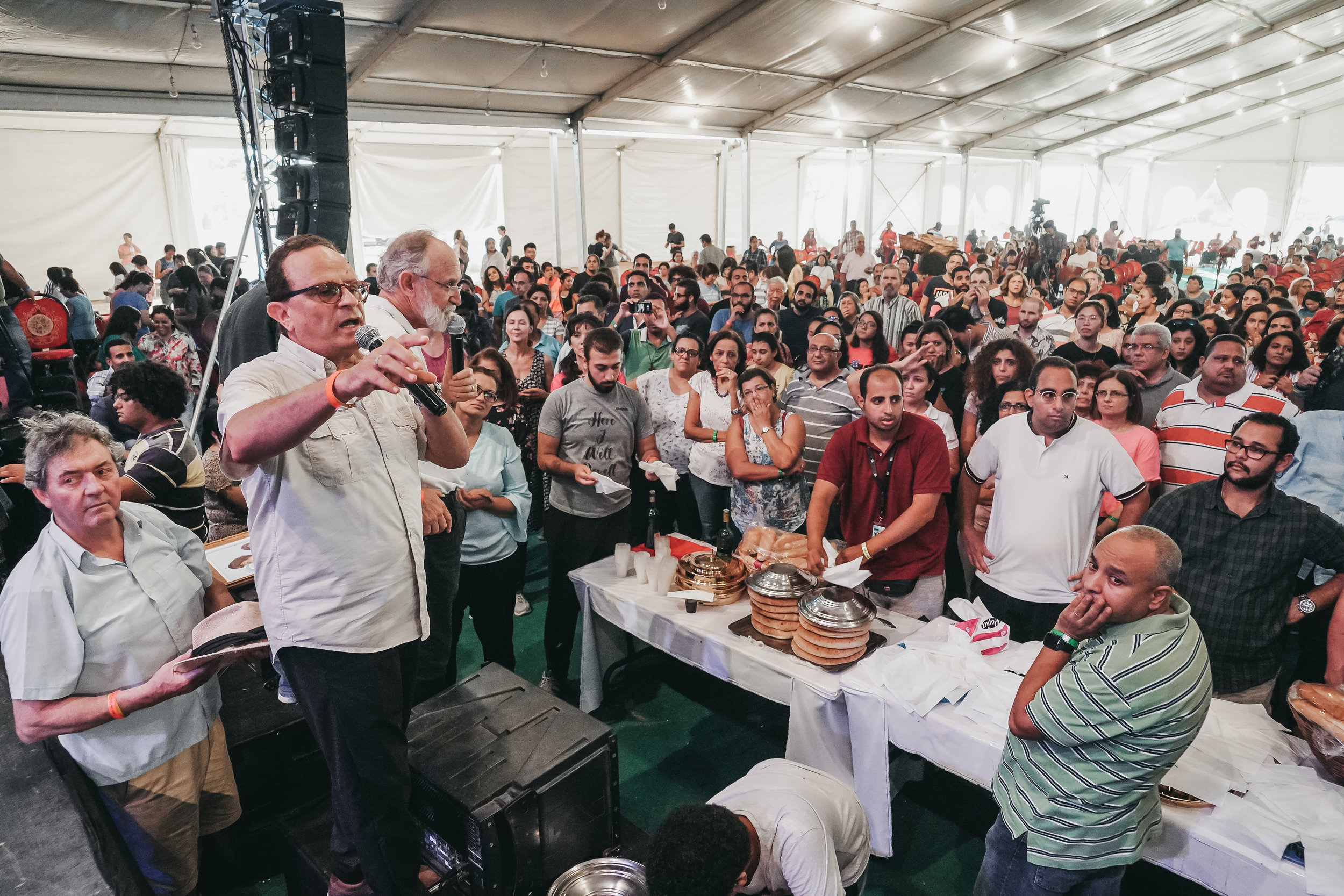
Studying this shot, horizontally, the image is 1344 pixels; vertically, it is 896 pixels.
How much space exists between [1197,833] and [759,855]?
102 cm

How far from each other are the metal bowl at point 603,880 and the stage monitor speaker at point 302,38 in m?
4.59

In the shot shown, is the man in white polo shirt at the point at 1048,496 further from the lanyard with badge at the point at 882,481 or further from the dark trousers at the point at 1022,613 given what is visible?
the lanyard with badge at the point at 882,481

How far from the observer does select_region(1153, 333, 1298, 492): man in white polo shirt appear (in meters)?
3.27

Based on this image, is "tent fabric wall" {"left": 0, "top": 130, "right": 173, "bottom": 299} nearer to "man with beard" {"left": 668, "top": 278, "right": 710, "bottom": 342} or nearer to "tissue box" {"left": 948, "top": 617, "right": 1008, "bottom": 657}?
"man with beard" {"left": 668, "top": 278, "right": 710, "bottom": 342}

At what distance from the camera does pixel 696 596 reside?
278cm

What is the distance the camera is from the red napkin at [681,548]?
322 cm

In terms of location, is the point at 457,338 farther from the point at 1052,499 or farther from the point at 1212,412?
the point at 1212,412

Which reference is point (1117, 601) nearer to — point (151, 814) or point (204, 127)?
point (151, 814)

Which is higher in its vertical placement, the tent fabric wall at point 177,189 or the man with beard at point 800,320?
the tent fabric wall at point 177,189

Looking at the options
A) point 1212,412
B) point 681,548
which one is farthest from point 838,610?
point 1212,412

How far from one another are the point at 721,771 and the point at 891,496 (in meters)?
1.32

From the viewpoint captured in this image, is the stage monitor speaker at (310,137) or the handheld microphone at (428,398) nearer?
the handheld microphone at (428,398)

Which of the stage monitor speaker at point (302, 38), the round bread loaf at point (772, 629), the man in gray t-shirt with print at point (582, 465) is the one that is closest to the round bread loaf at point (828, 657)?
the round bread loaf at point (772, 629)

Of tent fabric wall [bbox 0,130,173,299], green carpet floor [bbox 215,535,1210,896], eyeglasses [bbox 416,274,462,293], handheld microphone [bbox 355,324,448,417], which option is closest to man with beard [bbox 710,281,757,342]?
green carpet floor [bbox 215,535,1210,896]
